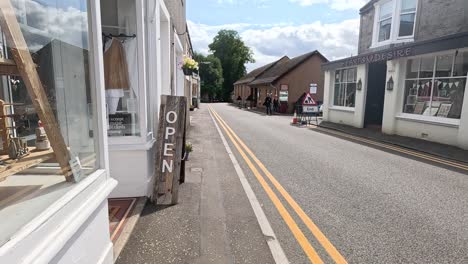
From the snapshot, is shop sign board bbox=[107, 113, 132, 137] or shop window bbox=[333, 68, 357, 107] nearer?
shop sign board bbox=[107, 113, 132, 137]

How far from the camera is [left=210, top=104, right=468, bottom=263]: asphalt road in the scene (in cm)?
354

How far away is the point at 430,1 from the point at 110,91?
15071 millimetres

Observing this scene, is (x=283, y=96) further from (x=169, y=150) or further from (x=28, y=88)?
(x=28, y=88)

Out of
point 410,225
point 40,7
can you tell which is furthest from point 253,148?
point 40,7

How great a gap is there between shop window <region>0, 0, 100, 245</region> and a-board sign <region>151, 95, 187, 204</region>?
1.92 metres

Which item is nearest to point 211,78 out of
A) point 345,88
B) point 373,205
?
point 345,88

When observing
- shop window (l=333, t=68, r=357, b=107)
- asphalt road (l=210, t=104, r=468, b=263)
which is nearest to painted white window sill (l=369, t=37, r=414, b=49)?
shop window (l=333, t=68, r=357, b=107)

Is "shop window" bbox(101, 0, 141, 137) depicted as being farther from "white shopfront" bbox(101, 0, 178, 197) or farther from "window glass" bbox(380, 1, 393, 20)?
"window glass" bbox(380, 1, 393, 20)

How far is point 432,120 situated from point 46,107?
39.9ft

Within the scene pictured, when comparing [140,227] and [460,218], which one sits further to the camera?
[460,218]

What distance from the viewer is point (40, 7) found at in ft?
8.22

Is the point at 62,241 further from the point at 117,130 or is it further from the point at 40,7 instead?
the point at 117,130

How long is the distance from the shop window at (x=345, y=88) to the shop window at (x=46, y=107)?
621 inches

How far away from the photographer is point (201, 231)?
3.91 meters
